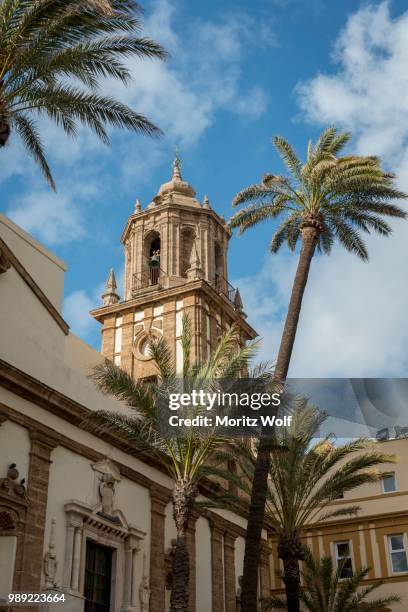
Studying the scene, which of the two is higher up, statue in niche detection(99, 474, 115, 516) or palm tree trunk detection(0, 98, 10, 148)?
palm tree trunk detection(0, 98, 10, 148)

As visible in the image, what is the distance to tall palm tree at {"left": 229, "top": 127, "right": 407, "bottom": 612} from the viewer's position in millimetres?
25047

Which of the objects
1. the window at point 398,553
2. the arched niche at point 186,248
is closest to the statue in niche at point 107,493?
the window at point 398,553

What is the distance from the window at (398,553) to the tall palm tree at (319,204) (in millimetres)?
13794

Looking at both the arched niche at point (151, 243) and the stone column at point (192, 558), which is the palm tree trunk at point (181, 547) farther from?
the arched niche at point (151, 243)

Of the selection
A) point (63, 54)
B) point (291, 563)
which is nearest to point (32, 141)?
point (63, 54)

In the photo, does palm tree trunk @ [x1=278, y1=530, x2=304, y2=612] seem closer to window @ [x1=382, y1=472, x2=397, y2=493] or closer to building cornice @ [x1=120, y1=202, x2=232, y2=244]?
window @ [x1=382, y1=472, x2=397, y2=493]

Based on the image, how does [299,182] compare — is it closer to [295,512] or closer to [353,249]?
[353,249]

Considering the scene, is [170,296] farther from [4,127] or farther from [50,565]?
[4,127]

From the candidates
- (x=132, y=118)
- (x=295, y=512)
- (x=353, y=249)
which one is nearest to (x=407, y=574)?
(x=295, y=512)

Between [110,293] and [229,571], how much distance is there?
1440cm

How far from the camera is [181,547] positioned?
20.1m

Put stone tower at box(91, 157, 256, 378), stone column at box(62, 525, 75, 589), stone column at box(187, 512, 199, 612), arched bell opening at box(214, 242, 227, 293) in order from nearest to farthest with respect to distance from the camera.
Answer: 1. stone column at box(62, 525, 75, 589)
2. stone column at box(187, 512, 199, 612)
3. stone tower at box(91, 157, 256, 378)
4. arched bell opening at box(214, 242, 227, 293)

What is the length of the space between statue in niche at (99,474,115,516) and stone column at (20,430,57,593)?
236 cm

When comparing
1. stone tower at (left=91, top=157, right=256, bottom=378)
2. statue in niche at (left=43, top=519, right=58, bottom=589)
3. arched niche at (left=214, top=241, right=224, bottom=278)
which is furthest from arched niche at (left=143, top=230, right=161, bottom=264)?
statue in niche at (left=43, top=519, right=58, bottom=589)
